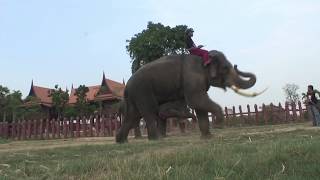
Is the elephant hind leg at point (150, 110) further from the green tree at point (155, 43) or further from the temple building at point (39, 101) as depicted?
the temple building at point (39, 101)

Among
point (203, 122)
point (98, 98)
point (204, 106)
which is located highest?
point (98, 98)

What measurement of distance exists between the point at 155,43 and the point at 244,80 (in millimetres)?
23482

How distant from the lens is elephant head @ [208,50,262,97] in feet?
40.0

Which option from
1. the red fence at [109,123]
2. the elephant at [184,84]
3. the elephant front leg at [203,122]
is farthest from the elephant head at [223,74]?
the red fence at [109,123]

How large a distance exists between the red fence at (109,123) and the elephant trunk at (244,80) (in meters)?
12.8

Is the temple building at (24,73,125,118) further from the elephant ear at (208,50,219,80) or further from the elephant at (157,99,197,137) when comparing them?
the elephant ear at (208,50,219,80)

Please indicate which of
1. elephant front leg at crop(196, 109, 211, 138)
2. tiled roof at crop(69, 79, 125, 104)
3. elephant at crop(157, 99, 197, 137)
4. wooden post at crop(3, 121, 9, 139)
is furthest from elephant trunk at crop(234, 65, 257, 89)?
tiled roof at crop(69, 79, 125, 104)

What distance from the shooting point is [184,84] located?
40.1 ft

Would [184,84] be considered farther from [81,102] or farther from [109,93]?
[109,93]

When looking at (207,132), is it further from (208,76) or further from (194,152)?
(194,152)

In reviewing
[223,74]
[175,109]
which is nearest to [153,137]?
[175,109]

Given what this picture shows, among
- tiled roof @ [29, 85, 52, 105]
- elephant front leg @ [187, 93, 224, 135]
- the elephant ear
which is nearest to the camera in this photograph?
elephant front leg @ [187, 93, 224, 135]

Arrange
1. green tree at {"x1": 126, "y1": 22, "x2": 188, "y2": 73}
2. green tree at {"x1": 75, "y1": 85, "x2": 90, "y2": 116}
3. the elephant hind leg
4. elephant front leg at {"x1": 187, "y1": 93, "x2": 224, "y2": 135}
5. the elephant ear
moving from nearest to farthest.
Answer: elephant front leg at {"x1": 187, "y1": 93, "x2": 224, "y2": 135}, the elephant ear, the elephant hind leg, green tree at {"x1": 126, "y1": 22, "x2": 188, "y2": 73}, green tree at {"x1": 75, "y1": 85, "x2": 90, "y2": 116}

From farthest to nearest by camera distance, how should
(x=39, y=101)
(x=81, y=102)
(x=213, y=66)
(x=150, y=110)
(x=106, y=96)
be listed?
(x=39, y=101) → (x=106, y=96) → (x=81, y=102) → (x=150, y=110) → (x=213, y=66)
